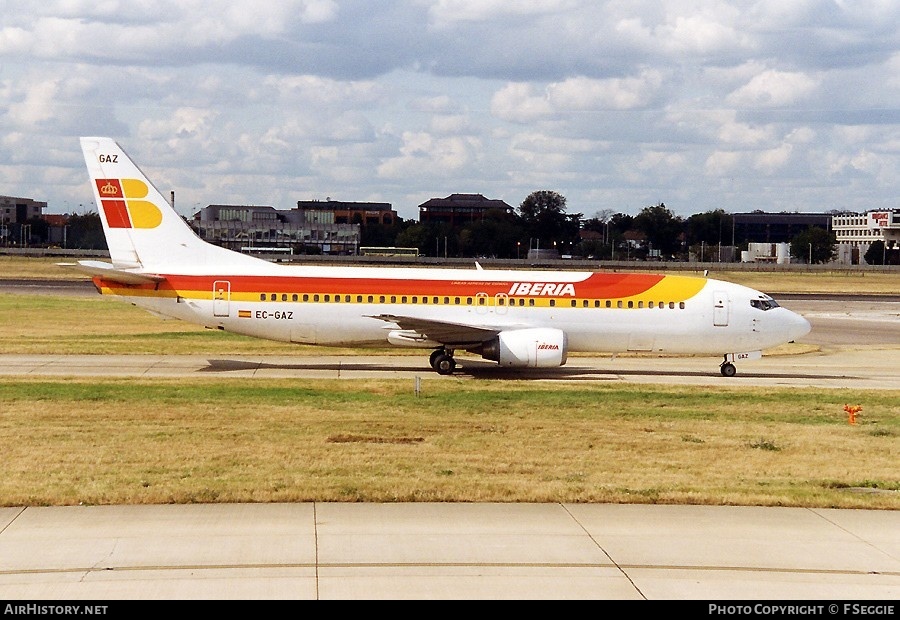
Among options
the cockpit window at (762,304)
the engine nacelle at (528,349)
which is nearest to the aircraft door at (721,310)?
the cockpit window at (762,304)

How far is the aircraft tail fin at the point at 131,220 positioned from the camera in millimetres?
33125

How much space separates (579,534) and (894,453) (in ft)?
30.2

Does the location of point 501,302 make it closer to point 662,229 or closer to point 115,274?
point 115,274

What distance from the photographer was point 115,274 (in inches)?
1254

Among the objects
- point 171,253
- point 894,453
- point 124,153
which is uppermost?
point 124,153

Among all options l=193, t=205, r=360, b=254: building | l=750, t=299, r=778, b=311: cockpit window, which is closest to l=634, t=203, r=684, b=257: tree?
l=193, t=205, r=360, b=254: building

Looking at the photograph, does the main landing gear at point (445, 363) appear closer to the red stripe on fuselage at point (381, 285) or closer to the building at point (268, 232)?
the red stripe on fuselage at point (381, 285)

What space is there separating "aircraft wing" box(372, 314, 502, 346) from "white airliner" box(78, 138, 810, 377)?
2.1 inches

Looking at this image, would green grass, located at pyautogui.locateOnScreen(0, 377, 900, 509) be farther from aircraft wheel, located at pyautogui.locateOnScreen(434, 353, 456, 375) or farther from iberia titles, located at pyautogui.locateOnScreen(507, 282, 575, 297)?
iberia titles, located at pyautogui.locateOnScreen(507, 282, 575, 297)

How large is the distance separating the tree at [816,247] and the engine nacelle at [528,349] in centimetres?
15265

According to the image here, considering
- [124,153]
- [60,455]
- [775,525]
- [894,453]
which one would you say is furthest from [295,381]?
[775,525]

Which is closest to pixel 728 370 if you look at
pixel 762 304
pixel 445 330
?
pixel 762 304
